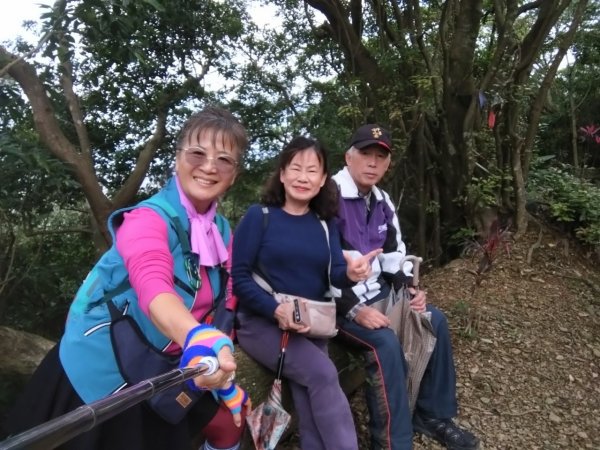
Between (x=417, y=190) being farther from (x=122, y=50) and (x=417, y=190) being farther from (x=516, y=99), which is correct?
(x=122, y=50)

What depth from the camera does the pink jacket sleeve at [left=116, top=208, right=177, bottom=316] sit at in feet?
4.23

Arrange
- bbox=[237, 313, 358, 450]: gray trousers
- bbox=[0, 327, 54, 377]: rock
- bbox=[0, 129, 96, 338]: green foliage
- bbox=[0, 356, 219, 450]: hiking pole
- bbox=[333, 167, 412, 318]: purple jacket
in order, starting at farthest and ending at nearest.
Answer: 1. bbox=[0, 129, 96, 338]: green foliage
2. bbox=[0, 327, 54, 377]: rock
3. bbox=[333, 167, 412, 318]: purple jacket
4. bbox=[237, 313, 358, 450]: gray trousers
5. bbox=[0, 356, 219, 450]: hiking pole

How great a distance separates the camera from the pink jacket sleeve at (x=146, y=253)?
4.23ft

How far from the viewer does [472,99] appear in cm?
490

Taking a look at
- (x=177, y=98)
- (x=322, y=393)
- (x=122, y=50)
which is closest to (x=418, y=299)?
(x=322, y=393)

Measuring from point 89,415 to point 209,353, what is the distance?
1.06 feet

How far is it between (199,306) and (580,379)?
286cm

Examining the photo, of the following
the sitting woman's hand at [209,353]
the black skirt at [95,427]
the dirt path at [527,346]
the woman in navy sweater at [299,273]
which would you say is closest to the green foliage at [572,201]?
the dirt path at [527,346]

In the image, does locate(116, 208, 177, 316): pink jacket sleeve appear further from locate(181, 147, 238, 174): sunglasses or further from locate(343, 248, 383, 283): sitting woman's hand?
locate(343, 248, 383, 283): sitting woman's hand

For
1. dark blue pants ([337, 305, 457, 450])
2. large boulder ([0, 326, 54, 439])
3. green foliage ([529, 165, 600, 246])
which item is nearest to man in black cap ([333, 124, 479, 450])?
dark blue pants ([337, 305, 457, 450])

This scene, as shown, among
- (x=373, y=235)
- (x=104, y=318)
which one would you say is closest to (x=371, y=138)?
(x=373, y=235)

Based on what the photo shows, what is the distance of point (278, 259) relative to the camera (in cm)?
225

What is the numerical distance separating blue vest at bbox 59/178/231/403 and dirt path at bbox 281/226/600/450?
149 cm

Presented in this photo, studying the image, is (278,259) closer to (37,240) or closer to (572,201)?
(572,201)
